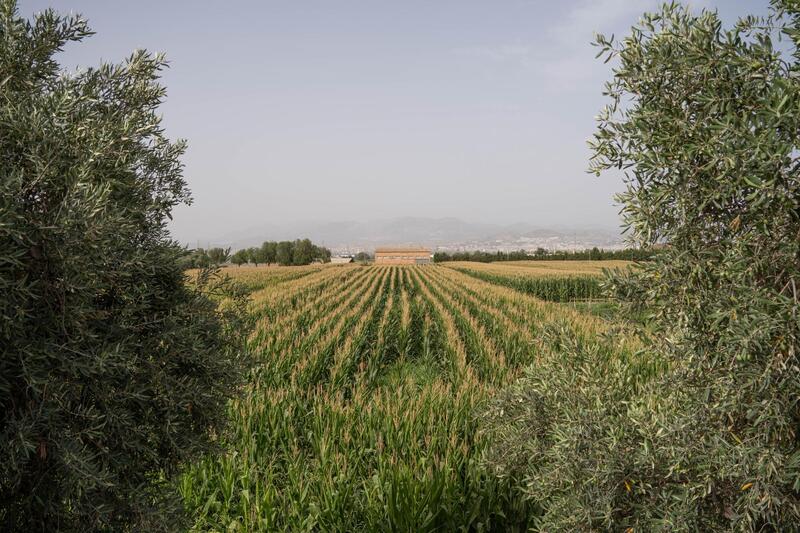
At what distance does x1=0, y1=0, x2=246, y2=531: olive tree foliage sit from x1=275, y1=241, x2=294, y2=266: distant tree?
12521 cm

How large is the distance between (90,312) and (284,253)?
433 ft

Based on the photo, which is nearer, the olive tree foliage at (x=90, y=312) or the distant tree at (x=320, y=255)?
the olive tree foliage at (x=90, y=312)

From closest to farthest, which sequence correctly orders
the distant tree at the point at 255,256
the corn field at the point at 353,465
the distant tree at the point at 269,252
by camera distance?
the corn field at the point at 353,465 < the distant tree at the point at 269,252 < the distant tree at the point at 255,256

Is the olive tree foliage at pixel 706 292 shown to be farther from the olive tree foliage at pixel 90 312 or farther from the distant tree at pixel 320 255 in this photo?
the distant tree at pixel 320 255

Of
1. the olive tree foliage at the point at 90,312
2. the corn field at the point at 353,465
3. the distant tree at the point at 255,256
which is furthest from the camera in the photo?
the distant tree at the point at 255,256

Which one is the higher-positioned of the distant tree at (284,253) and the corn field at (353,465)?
the distant tree at (284,253)

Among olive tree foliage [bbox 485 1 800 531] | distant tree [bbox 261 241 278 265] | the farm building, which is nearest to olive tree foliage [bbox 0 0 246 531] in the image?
olive tree foliage [bbox 485 1 800 531]

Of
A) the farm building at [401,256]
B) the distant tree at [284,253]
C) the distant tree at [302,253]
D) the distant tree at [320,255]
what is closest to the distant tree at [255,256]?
the distant tree at [284,253]

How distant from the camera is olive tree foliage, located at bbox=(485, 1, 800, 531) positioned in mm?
2131

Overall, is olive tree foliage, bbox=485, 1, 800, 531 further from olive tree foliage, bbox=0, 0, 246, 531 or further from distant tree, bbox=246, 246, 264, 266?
distant tree, bbox=246, 246, 264, 266

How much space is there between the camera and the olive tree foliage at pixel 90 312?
1955 millimetres

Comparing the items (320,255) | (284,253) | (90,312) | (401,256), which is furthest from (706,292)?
(401,256)

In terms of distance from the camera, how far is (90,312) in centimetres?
212

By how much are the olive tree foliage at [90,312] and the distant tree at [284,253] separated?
4930 inches
